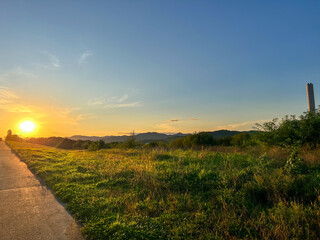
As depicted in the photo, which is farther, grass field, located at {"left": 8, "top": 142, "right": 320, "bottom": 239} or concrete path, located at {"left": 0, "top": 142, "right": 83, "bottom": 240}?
concrete path, located at {"left": 0, "top": 142, "right": 83, "bottom": 240}

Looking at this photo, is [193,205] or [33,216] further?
[193,205]

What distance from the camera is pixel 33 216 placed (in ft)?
17.4

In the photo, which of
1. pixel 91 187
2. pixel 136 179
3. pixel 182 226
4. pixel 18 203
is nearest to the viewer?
pixel 182 226

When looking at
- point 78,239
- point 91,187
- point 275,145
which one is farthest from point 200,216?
point 275,145

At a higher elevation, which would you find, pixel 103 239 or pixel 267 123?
pixel 267 123

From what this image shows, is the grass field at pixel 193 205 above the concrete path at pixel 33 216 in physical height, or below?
above

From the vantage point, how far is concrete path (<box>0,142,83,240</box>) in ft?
14.5

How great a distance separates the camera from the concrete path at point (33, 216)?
4.43 meters

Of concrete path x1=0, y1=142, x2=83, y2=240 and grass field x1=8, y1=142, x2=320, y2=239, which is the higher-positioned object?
grass field x1=8, y1=142, x2=320, y2=239

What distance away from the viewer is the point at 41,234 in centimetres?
441

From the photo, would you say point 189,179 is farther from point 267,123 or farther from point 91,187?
point 267,123

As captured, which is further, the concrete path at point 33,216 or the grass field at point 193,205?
the concrete path at point 33,216

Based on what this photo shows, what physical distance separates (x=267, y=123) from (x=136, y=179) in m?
11.0

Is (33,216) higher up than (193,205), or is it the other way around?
(193,205)
